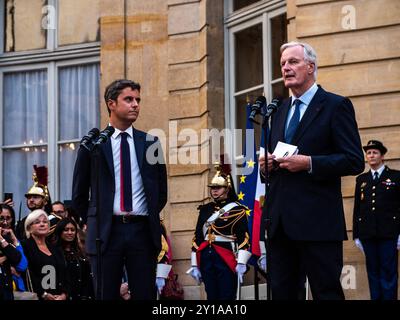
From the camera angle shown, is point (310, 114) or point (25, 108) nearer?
point (310, 114)

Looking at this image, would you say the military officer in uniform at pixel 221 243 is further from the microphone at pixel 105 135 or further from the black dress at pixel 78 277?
the microphone at pixel 105 135

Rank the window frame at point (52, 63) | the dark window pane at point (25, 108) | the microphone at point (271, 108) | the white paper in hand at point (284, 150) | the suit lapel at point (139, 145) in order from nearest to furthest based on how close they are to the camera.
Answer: the white paper in hand at point (284, 150) < the microphone at point (271, 108) < the suit lapel at point (139, 145) < the window frame at point (52, 63) < the dark window pane at point (25, 108)

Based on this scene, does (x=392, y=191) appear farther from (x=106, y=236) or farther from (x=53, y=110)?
(x=53, y=110)

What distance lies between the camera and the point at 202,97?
55.6 ft

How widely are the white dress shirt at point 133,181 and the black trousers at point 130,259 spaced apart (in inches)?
4.2

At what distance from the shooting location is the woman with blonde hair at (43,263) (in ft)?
40.7

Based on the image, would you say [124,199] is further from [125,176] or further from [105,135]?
[105,135]

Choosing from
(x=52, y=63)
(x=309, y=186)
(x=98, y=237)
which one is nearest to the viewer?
(x=309, y=186)

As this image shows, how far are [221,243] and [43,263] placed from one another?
2923mm

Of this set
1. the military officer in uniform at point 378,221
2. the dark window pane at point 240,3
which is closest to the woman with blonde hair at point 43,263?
the military officer in uniform at point 378,221

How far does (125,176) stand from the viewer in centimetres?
925

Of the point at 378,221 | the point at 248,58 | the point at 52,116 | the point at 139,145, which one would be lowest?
the point at 378,221

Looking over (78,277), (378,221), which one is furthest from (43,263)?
(378,221)
